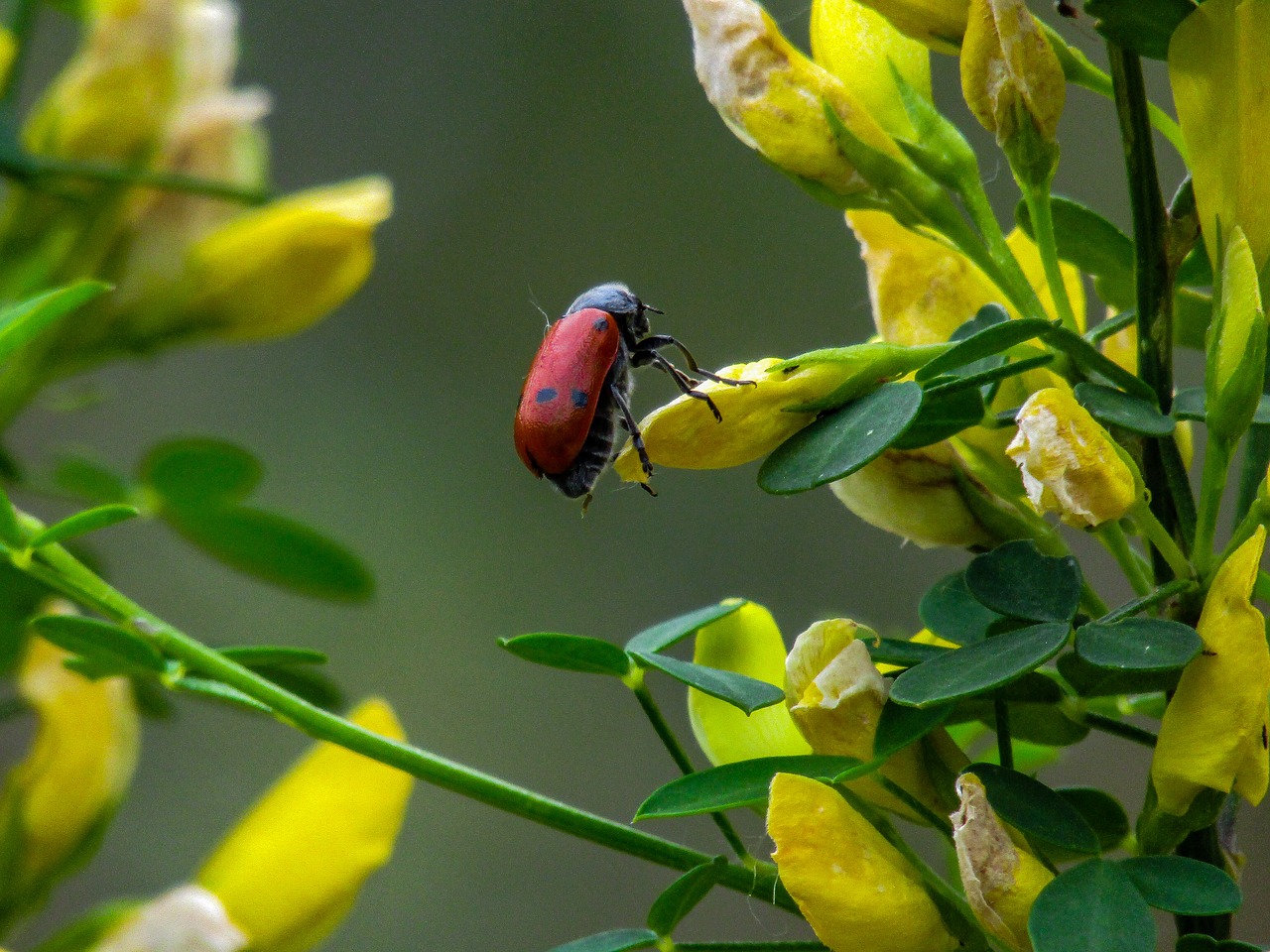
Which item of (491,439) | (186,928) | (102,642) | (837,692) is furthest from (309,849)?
(491,439)

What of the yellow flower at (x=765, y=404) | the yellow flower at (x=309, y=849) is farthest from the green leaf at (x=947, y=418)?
the yellow flower at (x=309, y=849)

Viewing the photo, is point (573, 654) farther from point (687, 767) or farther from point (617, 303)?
point (617, 303)

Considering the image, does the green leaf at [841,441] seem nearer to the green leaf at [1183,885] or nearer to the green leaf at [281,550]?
the green leaf at [1183,885]

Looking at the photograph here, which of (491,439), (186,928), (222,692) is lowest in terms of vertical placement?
(491,439)

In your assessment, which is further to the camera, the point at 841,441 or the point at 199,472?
the point at 199,472

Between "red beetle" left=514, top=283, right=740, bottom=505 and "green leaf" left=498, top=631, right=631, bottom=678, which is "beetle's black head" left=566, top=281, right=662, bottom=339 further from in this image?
"green leaf" left=498, top=631, right=631, bottom=678

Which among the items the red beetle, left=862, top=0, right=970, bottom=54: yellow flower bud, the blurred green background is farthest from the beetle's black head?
the blurred green background

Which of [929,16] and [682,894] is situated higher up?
[929,16]
